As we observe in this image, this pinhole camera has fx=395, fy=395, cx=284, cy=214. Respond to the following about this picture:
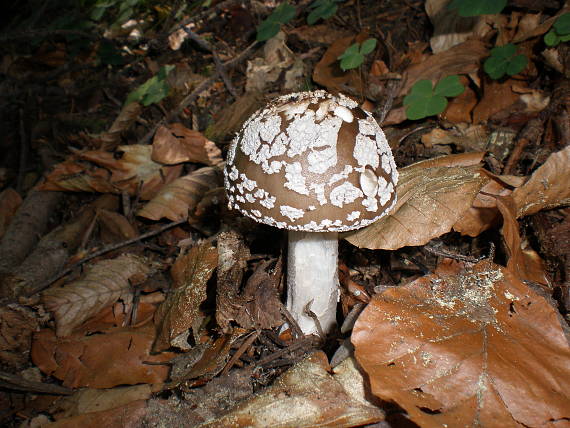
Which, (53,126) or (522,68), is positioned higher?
(522,68)

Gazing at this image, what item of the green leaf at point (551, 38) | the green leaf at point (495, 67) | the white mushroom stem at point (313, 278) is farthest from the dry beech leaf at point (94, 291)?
the green leaf at point (551, 38)

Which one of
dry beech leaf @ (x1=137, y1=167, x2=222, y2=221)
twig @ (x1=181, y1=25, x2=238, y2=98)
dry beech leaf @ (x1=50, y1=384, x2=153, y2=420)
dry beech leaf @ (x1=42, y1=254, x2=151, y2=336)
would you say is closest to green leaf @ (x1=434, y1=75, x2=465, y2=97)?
dry beech leaf @ (x1=137, y1=167, x2=222, y2=221)

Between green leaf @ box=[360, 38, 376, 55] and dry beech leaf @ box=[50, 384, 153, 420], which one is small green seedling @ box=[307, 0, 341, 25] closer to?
green leaf @ box=[360, 38, 376, 55]

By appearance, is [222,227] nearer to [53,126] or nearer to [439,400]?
[439,400]

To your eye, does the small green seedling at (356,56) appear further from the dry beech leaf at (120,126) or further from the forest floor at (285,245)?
the dry beech leaf at (120,126)

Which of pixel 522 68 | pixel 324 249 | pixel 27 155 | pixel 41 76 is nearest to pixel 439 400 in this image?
pixel 324 249
